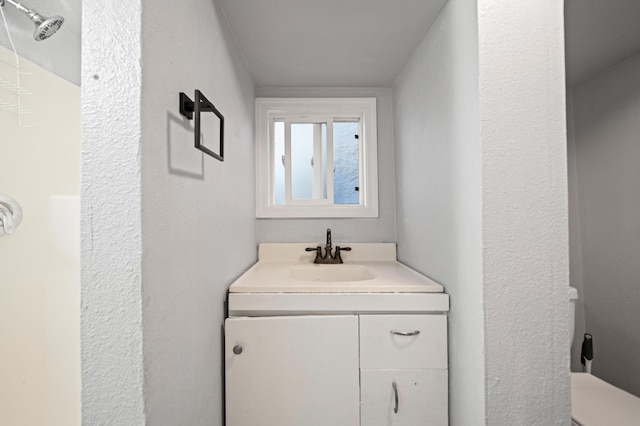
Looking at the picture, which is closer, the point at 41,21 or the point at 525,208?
the point at 525,208

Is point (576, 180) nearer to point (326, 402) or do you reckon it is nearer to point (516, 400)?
point (516, 400)

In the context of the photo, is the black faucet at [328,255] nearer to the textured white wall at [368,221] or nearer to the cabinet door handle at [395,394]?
the textured white wall at [368,221]

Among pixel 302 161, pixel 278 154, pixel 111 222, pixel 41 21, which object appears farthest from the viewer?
pixel 302 161

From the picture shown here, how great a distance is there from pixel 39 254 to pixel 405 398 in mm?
1713

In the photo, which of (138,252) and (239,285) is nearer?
(138,252)

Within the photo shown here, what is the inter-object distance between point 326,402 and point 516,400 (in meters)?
0.63

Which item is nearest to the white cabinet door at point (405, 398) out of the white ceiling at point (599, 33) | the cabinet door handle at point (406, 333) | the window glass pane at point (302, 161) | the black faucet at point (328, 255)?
the cabinet door handle at point (406, 333)

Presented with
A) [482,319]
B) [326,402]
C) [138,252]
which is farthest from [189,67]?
[326,402]

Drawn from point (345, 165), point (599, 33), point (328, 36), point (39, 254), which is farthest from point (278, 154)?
point (599, 33)

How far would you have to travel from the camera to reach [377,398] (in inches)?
43.0

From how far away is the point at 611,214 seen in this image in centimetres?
168

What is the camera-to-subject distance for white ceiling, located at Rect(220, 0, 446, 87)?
1112 millimetres

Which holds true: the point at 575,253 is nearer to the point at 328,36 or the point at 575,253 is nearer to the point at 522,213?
the point at 522,213

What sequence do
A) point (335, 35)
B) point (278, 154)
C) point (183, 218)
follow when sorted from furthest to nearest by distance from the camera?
1. point (278, 154)
2. point (335, 35)
3. point (183, 218)
